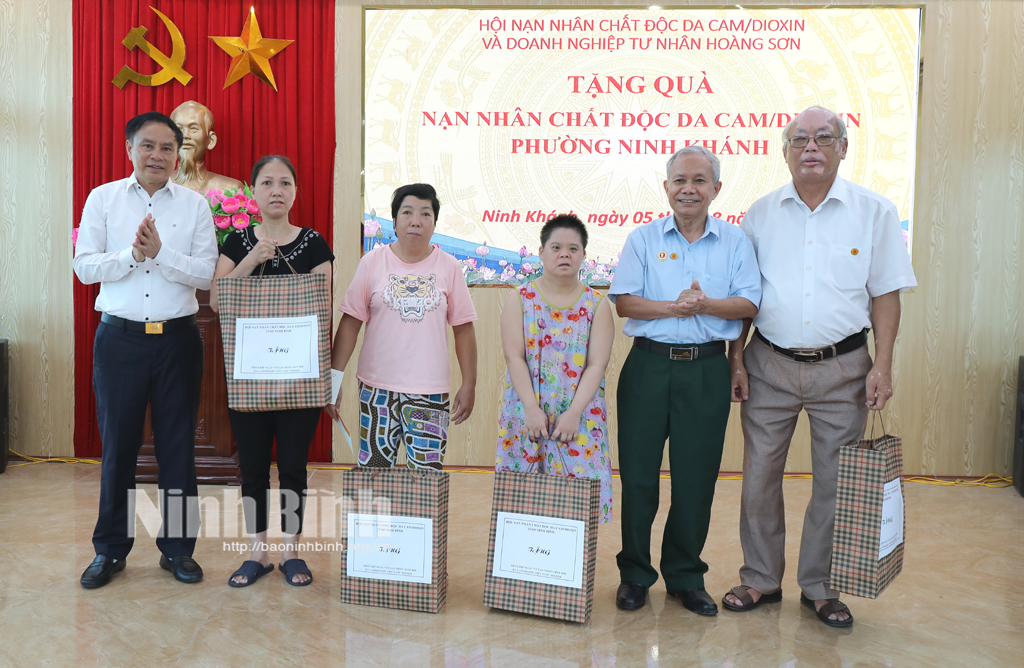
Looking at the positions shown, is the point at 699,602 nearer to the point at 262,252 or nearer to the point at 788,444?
the point at 788,444

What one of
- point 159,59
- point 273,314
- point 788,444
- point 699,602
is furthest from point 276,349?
point 159,59

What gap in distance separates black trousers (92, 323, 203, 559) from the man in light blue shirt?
1494 millimetres

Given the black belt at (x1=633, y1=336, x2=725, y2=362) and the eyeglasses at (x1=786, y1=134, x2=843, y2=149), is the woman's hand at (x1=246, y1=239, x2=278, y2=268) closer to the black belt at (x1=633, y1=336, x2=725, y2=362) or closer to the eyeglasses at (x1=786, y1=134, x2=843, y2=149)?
the black belt at (x1=633, y1=336, x2=725, y2=362)

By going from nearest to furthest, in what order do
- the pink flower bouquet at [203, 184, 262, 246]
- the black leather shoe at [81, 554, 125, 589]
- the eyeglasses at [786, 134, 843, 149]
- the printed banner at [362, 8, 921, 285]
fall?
the eyeglasses at [786, 134, 843, 149] → the black leather shoe at [81, 554, 125, 589] → the pink flower bouquet at [203, 184, 262, 246] → the printed banner at [362, 8, 921, 285]

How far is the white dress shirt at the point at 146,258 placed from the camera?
250 centimetres

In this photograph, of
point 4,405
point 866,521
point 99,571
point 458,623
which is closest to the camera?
point 866,521

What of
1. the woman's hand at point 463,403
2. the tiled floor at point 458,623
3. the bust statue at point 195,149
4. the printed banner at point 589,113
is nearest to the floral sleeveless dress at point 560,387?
the woman's hand at point 463,403

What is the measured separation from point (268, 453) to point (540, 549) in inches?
38.7

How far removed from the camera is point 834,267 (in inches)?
93.1

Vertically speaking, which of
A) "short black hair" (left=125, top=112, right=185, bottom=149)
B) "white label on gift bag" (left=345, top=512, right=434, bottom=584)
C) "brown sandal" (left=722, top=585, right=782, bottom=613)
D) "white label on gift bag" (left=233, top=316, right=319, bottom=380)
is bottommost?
"brown sandal" (left=722, top=585, right=782, bottom=613)

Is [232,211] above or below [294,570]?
above

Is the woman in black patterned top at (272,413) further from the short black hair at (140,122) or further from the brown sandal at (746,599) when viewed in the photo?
the brown sandal at (746,599)

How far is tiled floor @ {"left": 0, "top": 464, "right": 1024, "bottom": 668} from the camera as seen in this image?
2.14 metres

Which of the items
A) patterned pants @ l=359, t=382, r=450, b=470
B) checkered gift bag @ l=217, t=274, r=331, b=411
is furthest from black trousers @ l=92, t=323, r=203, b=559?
patterned pants @ l=359, t=382, r=450, b=470
